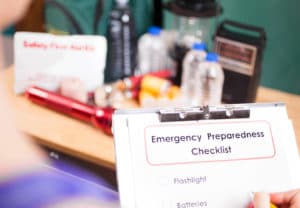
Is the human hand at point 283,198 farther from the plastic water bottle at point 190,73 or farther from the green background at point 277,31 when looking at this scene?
the green background at point 277,31

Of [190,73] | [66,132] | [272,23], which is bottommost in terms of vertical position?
[66,132]

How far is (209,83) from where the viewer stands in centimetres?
143

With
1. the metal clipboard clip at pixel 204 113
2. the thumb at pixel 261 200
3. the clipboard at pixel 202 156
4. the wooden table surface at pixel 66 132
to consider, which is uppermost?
the metal clipboard clip at pixel 204 113

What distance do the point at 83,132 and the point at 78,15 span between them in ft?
1.62

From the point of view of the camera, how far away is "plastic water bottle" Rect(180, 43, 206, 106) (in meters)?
1.45

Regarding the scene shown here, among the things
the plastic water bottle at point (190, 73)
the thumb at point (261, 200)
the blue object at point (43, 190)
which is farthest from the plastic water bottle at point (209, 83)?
the blue object at point (43, 190)

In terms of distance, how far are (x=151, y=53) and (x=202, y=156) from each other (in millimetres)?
870

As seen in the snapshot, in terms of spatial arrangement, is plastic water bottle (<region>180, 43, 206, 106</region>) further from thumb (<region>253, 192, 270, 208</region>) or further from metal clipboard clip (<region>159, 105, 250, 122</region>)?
thumb (<region>253, 192, 270, 208</region>)

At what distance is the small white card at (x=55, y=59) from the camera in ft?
4.48

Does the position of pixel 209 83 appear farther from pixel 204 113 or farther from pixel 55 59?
pixel 204 113

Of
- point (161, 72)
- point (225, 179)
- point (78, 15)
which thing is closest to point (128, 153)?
point (225, 179)

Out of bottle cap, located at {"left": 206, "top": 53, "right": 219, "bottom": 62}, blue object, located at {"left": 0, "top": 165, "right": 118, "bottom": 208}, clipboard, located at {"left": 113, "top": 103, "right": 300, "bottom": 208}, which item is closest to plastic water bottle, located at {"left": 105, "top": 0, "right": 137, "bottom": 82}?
bottle cap, located at {"left": 206, "top": 53, "right": 219, "bottom": 62}

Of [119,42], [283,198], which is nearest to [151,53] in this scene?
[119,42]

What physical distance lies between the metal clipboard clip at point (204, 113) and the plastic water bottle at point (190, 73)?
60cm
